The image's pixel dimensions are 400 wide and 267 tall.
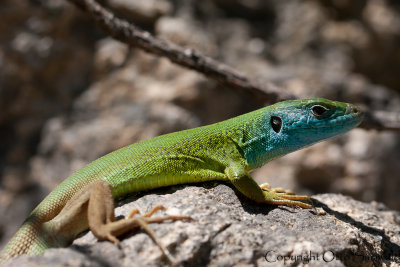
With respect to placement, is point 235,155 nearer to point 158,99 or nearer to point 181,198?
point 181,198

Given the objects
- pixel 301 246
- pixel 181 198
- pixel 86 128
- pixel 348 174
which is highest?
pixel 86 128

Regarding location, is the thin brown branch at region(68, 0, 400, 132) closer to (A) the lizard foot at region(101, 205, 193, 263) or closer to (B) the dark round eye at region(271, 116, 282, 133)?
(B) the dark round eye at region(271, 116, 282, 133)

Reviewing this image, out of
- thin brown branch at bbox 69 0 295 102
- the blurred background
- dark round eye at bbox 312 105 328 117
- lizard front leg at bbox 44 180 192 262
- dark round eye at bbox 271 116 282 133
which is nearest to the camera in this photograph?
lizard front leg at bbox 44 180 192 262

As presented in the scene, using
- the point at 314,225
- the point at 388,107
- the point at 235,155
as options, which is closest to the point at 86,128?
the point at 235,155

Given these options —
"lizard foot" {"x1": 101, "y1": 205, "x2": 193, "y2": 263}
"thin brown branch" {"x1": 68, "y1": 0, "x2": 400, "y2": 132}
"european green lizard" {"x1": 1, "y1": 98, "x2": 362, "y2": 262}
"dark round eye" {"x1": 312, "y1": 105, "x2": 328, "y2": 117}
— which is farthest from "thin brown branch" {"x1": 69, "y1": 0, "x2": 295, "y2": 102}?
"lizard foot" {"x1": 101, "y1": 205, "x2": 193, "y2": 263}

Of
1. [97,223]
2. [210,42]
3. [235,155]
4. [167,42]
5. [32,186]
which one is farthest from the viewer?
[210,42]

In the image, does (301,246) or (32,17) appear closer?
(301,246)
